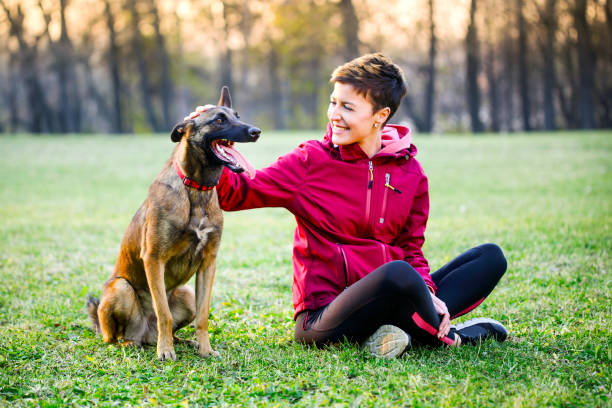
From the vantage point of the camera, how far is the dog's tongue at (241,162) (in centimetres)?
339

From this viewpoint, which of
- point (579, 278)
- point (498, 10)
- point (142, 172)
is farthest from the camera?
point (498, 10)

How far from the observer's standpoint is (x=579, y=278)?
5336mm

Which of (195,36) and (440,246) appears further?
(195,36)

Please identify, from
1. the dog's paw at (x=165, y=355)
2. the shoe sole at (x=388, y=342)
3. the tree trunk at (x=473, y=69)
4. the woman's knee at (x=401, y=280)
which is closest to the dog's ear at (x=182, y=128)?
the dog's paw at (x=165, y=355)

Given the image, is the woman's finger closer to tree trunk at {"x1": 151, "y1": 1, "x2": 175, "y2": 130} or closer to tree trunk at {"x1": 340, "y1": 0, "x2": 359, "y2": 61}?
tree trunk at {"x1": 340, "y1": 0, "x2": 359, "y2": 61}

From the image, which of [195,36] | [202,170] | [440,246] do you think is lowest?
[440,246]

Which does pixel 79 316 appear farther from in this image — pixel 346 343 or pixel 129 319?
pixel 346 343

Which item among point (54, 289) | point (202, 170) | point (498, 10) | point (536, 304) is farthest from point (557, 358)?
point (498, 10)

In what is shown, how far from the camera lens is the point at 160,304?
3523 mm

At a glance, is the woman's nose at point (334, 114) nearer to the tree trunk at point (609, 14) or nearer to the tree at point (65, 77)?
the tree at point (65, 77)

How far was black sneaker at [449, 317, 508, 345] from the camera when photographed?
366 cm

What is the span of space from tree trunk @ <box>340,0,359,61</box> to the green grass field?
23417mm

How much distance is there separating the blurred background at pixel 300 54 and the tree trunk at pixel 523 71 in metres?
0.09

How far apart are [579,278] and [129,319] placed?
165 inches
